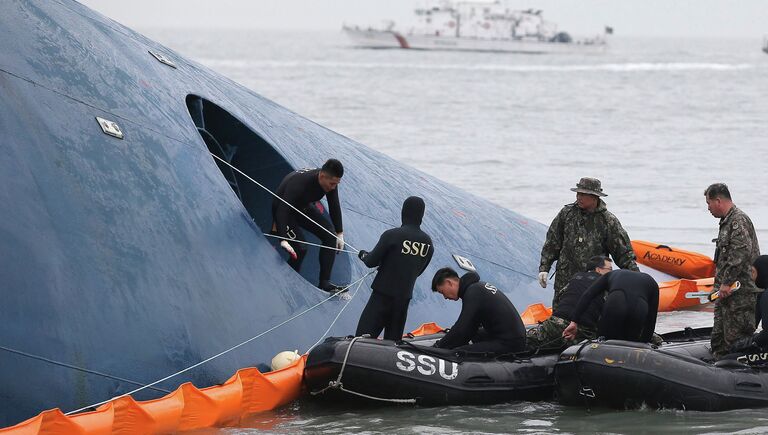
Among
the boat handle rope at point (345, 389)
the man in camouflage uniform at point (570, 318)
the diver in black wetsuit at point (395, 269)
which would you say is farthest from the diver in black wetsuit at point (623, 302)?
the boat handle rope at point (345, 389)

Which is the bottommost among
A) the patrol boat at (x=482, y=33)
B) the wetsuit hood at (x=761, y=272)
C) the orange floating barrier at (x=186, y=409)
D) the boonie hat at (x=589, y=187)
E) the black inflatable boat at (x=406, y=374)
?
the orange floating barrier at (x=186, y=409)

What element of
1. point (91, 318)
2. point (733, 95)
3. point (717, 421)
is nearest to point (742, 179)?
point (717, 421)

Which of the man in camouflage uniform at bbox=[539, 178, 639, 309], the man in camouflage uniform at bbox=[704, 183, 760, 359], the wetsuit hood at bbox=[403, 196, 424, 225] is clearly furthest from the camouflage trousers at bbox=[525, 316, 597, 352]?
the wetsuit hood at bbox=[403, 196, 424, 225]

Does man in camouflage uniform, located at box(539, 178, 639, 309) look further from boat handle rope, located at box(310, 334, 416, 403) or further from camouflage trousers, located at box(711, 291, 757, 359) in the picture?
boat handle rope, located at box(310, 334, 416, 403)

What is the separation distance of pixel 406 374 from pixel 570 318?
2.05m

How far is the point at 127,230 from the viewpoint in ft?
36.2

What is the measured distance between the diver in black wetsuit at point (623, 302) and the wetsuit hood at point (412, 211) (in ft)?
5.72

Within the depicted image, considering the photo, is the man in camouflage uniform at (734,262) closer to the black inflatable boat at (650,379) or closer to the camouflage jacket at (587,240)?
the black inflatable boat at (650,379)

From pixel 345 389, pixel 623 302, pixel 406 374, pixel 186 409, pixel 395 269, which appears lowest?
pixel 186 409

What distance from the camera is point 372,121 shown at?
182 feet

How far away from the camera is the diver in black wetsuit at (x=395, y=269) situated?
465 inches

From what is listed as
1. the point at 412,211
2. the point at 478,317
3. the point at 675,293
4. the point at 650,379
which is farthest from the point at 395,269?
the point at 675,293

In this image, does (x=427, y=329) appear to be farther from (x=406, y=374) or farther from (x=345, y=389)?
(x=345, y=389)

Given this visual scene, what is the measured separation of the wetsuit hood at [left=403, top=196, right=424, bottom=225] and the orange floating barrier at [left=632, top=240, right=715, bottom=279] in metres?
8.77
